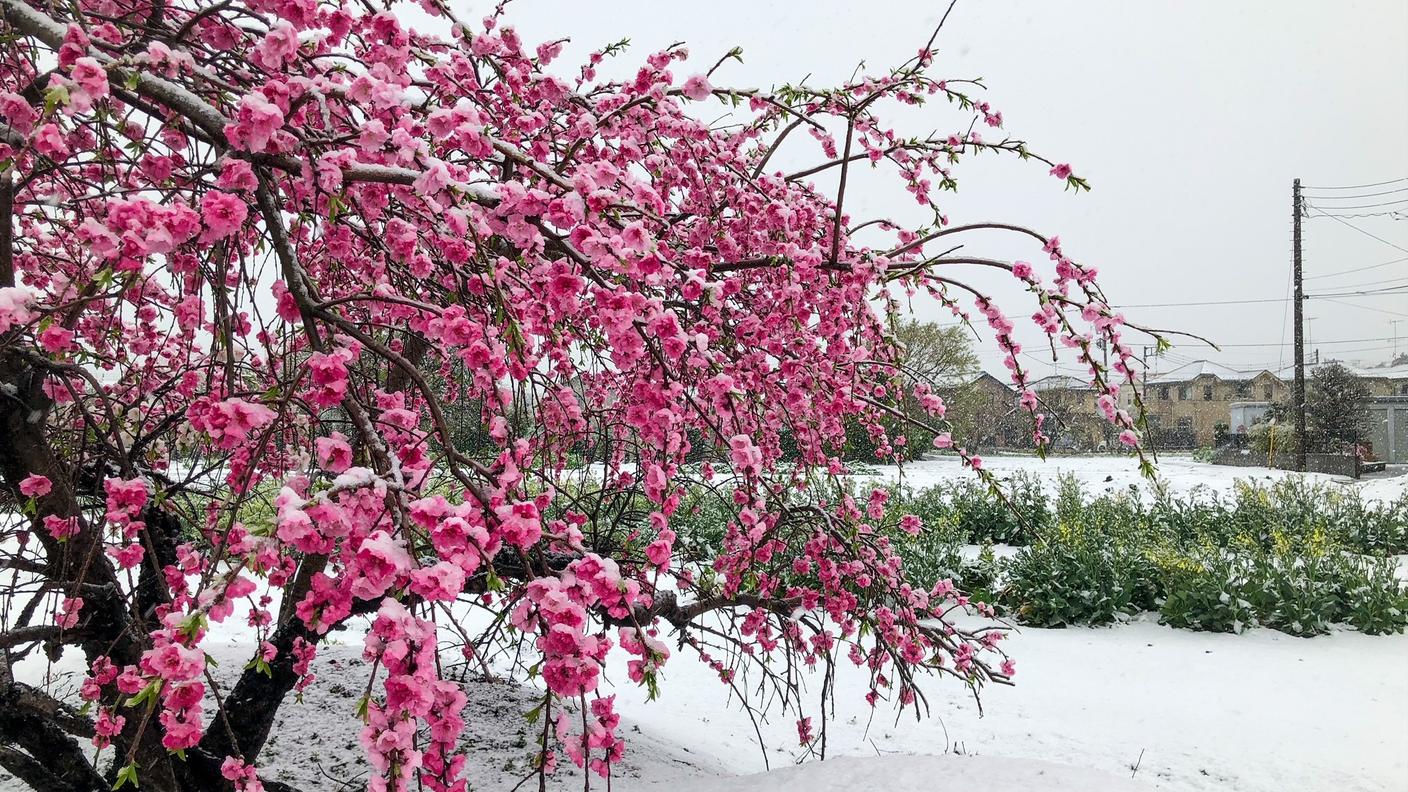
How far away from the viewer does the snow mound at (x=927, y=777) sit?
2.43 m

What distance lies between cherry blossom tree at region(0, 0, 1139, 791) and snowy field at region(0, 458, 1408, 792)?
51cm

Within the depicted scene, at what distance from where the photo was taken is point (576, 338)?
1955 mm

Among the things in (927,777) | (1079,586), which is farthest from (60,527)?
(1079,586)

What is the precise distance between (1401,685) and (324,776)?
5837mm

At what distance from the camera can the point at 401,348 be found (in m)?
2.62

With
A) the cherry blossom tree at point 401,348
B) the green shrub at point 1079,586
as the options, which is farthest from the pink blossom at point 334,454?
the green shrub at point 1079,586

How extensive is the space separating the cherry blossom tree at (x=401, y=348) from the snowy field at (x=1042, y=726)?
51 centimetres

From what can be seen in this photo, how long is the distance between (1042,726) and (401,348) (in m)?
3.81

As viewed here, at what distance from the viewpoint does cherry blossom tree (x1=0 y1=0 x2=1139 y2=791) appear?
1.00 m

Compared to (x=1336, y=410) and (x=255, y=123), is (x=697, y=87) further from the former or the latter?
(x=1336, y=410)

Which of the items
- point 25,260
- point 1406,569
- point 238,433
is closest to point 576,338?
point 238,433

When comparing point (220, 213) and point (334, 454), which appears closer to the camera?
point (220, 213)

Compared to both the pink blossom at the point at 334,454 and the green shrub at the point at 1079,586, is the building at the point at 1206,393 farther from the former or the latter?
the pink blossom at the point at 334,454

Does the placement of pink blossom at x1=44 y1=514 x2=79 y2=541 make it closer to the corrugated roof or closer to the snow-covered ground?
the snow-covered ground
